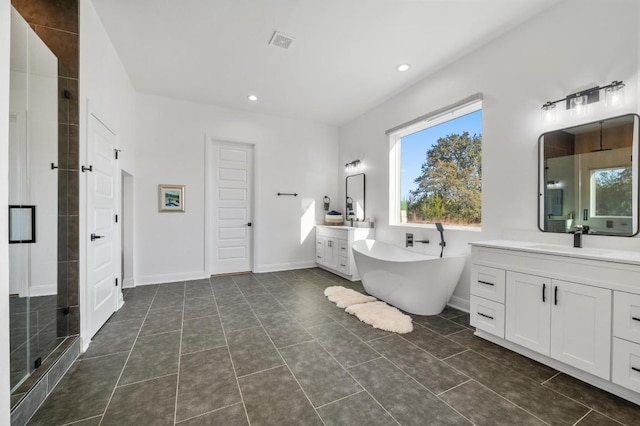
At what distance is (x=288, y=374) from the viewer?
1934 millimetres

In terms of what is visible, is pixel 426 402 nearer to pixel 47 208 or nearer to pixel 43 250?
pixel 43 250

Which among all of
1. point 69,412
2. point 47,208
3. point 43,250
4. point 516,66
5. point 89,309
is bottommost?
point 69,412

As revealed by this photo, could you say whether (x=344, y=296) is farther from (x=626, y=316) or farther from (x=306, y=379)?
(x=626, y=316)

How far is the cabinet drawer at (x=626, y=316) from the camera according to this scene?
160cm

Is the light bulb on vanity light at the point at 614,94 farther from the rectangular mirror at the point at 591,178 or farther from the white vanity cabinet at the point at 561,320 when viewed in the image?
the white vanity cabinet at the point at 561,320

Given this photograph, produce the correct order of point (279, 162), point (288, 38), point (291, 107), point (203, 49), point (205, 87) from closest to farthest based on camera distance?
point (288, 38) < point (203, 49) < point (205, 87) < point (291, 107) < point (279, 162)

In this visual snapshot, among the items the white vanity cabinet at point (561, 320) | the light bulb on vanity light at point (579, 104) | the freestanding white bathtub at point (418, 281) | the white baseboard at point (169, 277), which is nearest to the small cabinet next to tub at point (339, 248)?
the freestanding white bathtub at point (418, 281)

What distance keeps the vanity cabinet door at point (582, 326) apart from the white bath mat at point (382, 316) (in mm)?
1128

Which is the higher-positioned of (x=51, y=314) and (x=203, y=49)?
(x=203, y=49)

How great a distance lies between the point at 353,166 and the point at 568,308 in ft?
12.8

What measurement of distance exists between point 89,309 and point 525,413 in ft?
10.9

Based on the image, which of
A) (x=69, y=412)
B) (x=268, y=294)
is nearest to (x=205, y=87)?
(x=268, y=294)

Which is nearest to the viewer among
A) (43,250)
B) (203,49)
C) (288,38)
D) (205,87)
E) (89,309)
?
(43,250)

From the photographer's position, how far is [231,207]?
496 centimetres
